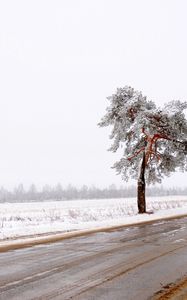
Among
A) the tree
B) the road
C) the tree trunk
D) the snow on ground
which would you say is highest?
the tree

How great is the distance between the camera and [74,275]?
8.28m

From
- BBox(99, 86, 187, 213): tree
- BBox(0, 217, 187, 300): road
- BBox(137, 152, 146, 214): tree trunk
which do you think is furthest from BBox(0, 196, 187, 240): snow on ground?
BBox(0, 217, 187, 300): road

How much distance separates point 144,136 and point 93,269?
22.3m

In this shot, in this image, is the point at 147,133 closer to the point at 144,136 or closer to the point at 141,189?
the point at 144,136

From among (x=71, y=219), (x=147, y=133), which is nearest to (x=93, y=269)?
(x=71, y=219)

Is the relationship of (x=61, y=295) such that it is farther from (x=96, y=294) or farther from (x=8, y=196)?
(x=8, y=196)

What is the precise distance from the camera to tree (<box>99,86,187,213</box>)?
28797mm

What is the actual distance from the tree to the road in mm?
15695

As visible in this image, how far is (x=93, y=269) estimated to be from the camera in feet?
29.1

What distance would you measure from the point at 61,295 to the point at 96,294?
558 mm

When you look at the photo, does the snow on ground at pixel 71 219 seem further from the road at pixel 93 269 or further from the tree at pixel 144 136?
the road at pixel 93 269

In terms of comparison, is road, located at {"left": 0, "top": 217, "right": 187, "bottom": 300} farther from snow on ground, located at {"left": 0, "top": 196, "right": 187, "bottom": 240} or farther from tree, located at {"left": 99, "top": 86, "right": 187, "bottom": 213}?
tree, located at {"left": 99, "top": 86, "right": 187, "bottom": 213}

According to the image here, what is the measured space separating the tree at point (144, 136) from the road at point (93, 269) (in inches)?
618

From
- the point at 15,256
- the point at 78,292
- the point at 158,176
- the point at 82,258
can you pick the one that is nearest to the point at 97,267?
the point at 82,258
